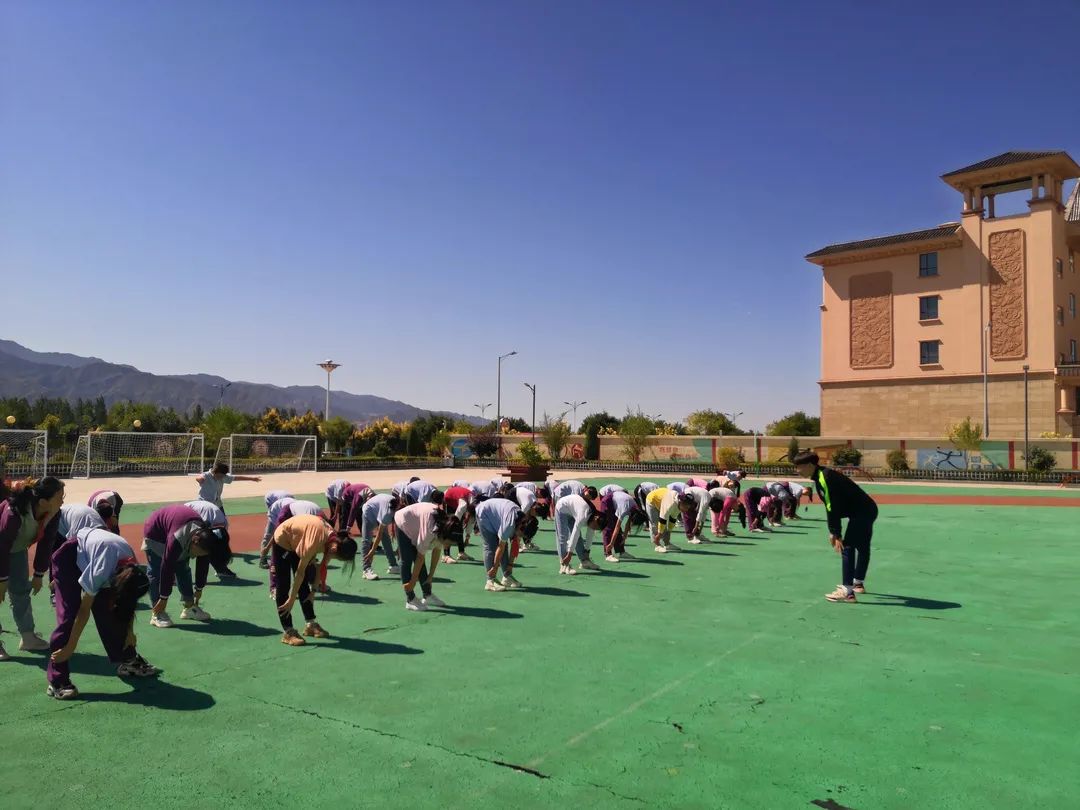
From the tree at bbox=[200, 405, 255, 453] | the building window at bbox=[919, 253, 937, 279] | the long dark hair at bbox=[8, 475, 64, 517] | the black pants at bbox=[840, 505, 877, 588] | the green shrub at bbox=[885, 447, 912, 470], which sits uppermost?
the building window at bbox=[919, 253, 937, 279]

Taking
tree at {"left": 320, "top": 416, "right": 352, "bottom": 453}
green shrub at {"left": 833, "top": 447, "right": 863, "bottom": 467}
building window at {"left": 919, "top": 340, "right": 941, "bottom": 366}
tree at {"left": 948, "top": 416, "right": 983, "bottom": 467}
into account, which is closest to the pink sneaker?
tree at {"left": 948, "top": 416, "right": 983, "bottom": 467}

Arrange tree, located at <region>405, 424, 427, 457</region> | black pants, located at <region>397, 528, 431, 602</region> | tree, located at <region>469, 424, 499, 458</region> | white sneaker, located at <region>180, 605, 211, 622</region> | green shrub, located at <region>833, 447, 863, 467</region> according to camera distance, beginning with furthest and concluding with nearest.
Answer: tree, located at <region>405, 424, 427, 457</region>, tree, located at <region>469, 424, 499, 458</region>, green shrub, located at <region>833, 447, 863, 467</region>, black pants, located at <region>397, 528, 431, 602</region>, white sneaker, located at <region>180, 605, 211, 622</region>

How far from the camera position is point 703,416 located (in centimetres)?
7469

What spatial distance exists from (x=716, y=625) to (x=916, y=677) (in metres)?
2.22

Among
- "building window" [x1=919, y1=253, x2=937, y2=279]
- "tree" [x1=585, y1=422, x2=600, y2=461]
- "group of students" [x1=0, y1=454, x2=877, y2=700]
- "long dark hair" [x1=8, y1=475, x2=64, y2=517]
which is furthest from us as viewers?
"tree" [x1=585, y1=422, x2=600, y2=461]

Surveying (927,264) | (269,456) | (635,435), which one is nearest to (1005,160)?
(927,264)

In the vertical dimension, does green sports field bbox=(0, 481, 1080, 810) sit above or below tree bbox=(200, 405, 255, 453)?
below

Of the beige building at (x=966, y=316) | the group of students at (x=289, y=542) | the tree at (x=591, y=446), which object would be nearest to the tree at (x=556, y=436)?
the tree at (x=591, y=446)

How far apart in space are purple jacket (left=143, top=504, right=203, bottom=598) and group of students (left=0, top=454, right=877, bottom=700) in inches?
0.5

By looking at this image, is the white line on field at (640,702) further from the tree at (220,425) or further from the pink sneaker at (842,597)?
the tree at (220,425)

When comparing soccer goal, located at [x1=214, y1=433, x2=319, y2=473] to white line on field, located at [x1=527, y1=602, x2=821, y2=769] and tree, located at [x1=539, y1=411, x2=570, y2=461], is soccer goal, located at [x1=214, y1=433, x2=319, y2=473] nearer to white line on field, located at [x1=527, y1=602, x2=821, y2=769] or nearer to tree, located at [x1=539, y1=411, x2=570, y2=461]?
tree, located at [x1=539, y1=411, x2=570, y2=461]

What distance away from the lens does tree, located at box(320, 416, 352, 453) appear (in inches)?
2388

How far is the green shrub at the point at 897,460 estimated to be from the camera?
145 feet

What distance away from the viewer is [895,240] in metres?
53.4
